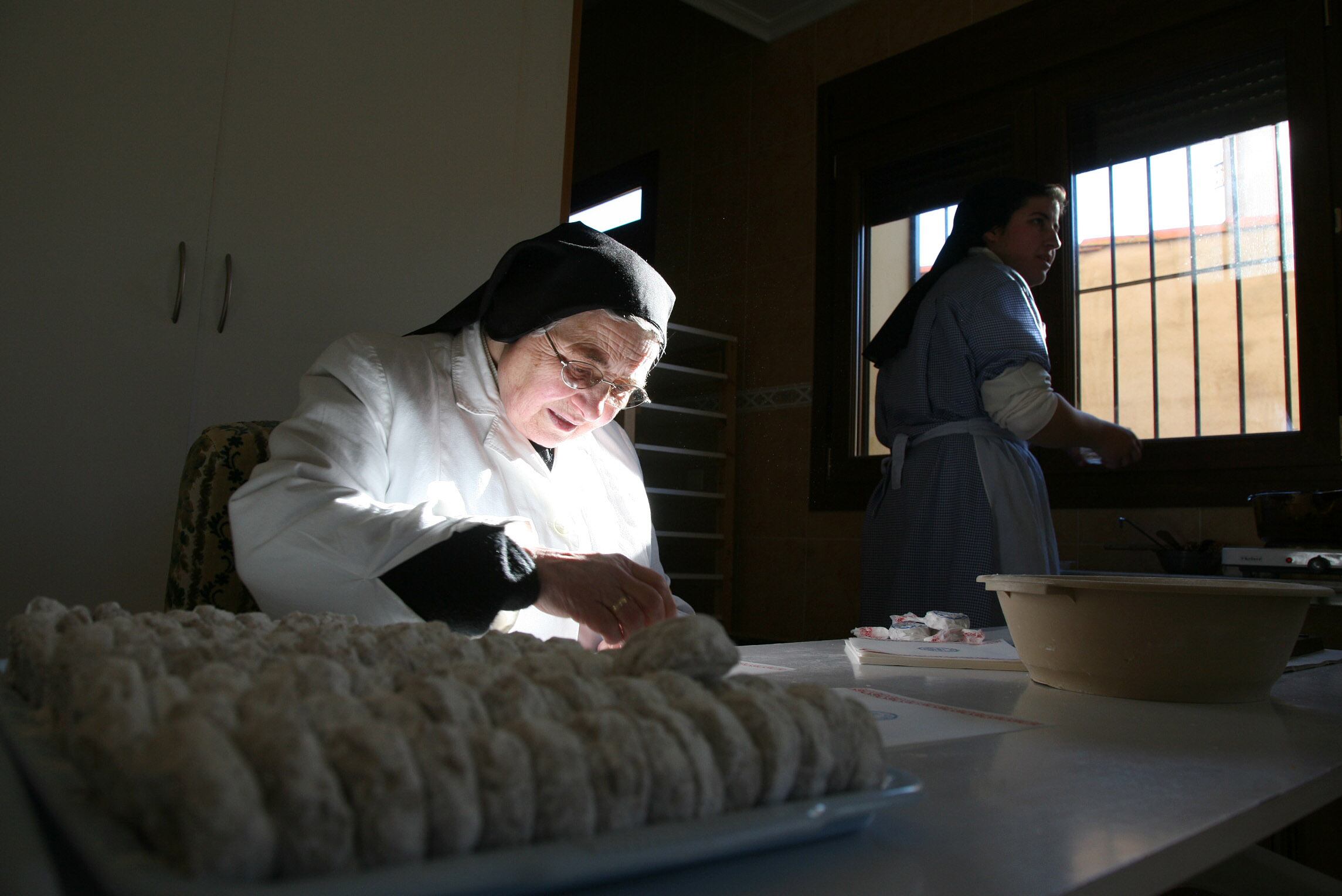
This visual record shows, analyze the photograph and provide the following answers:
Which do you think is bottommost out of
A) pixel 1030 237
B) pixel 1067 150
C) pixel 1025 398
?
pixel 1025 398

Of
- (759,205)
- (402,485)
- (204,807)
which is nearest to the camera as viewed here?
(204,807)

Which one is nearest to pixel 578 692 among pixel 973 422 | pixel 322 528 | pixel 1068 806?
pixel 1068 806

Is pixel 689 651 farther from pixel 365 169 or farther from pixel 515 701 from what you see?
pixel 365 169

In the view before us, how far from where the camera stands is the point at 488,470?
143 cm

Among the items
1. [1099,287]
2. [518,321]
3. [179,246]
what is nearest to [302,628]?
[518,321]

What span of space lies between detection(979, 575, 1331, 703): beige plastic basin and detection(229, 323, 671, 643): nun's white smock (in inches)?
21.9

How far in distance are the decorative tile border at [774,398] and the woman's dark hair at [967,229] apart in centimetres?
135

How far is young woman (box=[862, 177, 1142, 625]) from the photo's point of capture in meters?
2.09

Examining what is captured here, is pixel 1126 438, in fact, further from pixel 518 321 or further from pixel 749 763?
pixel 749 763

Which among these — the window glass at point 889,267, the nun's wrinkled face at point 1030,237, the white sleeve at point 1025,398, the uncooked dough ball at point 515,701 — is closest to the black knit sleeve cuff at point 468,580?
the uncooked dough ball at point 515,701

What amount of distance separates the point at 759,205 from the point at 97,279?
8.77ft

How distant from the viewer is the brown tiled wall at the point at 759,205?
3.59 metres

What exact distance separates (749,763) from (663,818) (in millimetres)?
39

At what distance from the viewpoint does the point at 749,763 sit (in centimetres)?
33
